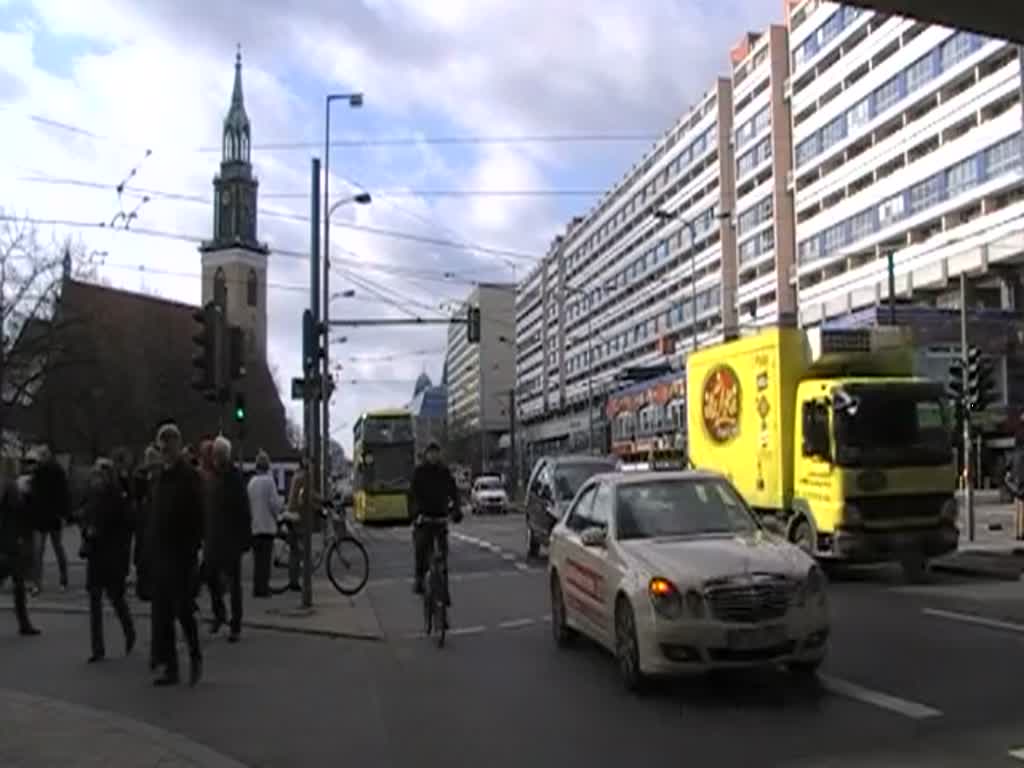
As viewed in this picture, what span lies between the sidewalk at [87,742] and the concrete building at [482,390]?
104 m

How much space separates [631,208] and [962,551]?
4990 inches

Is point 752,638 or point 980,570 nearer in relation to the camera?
point 752,638

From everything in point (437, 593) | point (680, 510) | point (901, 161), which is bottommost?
point (437, 593)

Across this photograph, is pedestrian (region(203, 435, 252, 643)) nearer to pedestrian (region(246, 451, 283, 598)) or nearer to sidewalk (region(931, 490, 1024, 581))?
pedestrian (region(246, 451, 283, 598))

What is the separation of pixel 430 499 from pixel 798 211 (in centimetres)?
10164

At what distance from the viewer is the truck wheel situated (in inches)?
691

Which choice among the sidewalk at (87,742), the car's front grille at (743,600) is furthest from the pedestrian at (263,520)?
the car's front grille at (743,600)

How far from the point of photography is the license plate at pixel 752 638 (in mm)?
8836

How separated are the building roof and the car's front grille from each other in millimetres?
40043

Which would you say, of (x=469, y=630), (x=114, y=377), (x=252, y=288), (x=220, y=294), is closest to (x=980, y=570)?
(x=469, y=630)

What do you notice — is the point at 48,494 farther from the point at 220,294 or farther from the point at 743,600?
the point at 220,294

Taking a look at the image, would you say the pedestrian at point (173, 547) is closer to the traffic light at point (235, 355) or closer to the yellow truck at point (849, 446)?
the traffic light at point (235, 355)

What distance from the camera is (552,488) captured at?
2231cm

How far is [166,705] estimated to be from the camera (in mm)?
9336
